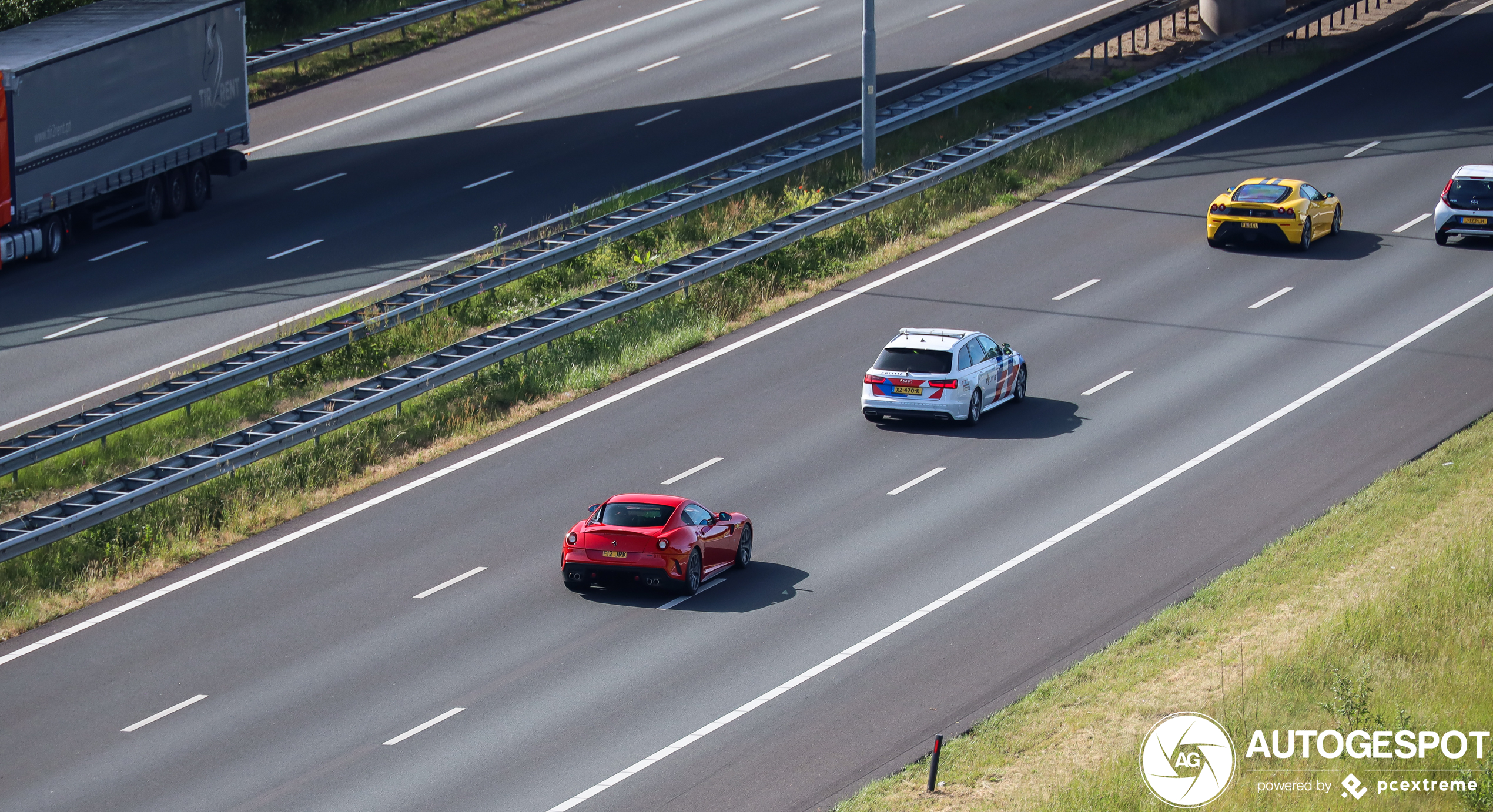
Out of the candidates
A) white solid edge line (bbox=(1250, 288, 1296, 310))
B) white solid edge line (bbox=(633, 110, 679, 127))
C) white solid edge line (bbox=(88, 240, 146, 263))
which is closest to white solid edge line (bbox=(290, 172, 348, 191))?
white solid edge line (bbox=(88, 240, 146, 263))

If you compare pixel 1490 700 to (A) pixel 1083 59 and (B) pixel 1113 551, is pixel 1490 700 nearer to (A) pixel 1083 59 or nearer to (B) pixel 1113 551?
(B) pixel 1113 551

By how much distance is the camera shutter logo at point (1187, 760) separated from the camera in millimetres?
15656

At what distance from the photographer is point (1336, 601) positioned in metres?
19.9

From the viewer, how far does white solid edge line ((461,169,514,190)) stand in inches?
1575

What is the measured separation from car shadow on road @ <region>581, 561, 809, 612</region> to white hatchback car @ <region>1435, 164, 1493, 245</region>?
19173mm

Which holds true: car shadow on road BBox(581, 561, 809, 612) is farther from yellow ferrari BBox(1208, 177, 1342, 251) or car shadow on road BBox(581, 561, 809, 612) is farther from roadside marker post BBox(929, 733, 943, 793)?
yellow ferrari BBox(1208, 177, 1342, 251)

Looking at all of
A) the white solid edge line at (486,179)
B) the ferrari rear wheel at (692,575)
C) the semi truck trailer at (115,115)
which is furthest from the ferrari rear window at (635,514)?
the white solid edge line at (486,179)

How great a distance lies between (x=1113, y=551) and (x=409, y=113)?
28501 millimetres

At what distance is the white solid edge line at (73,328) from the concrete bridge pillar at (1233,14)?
32.1 meters

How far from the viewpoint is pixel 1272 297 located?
107 ft

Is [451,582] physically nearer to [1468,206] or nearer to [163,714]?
[163,714]

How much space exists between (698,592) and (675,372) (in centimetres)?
887

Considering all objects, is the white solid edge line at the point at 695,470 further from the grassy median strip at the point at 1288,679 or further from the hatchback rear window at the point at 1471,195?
the hatchback rear window at the point at 1471,195

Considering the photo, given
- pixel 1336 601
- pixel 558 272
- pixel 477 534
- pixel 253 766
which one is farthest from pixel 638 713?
pixel 558 272
